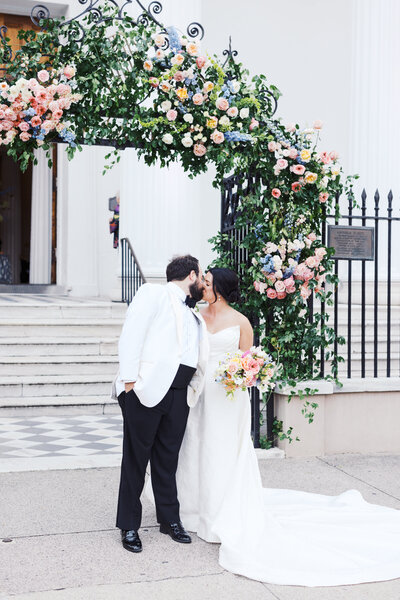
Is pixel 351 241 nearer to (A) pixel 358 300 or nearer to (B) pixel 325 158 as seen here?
(B) pixel 325 158

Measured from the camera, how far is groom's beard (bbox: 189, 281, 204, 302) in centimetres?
472

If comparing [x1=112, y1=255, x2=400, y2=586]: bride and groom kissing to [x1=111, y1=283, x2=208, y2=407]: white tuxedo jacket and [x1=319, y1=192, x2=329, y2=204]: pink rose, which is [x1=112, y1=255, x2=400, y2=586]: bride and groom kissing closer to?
[x1=111, y1=283, x2=208, y2=407]: white tuxedo jacket

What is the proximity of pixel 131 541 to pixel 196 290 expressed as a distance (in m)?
1.58

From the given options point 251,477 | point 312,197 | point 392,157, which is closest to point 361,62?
point 392,157

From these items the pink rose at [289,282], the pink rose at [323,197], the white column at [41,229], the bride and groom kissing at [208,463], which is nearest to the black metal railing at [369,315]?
the pink rose at [323,197]

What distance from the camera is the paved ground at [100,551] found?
3.84 metres

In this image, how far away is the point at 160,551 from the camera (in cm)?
444

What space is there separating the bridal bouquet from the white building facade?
23.9ft

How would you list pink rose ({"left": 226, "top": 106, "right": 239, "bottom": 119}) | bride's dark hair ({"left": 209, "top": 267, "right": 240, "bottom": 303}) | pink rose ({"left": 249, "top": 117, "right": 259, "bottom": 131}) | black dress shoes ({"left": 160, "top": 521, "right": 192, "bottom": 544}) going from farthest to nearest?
1. pink rose ({"left": 249, "top": 117, "right": 259, "bottom": 131})
2. pink rose ({"left": 226, "top": 106, "right": 239, "bottom": 119})
3. bride's dark hair ({"left": 209, "top": 267, "right": 240, "bottom": 303})
4. black dress shoes ({"left": 160, "top": 521, "right": 192, "bottom": 544})

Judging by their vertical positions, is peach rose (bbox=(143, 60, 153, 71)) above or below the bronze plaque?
above

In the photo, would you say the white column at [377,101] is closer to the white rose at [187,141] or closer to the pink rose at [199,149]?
the pink rose at [199,149]

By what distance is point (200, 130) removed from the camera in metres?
6.37

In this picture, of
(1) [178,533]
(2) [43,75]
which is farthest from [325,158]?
(1) [178,533]

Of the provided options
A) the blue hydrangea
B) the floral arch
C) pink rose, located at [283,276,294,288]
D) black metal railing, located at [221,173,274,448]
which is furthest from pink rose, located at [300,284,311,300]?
the blue hydrangea
